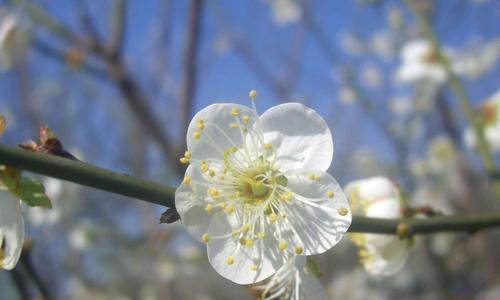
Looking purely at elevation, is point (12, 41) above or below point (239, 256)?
above

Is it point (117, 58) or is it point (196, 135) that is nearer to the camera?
point (196, 135)

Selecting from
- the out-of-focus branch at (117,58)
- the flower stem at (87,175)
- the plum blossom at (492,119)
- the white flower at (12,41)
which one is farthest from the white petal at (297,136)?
the out-of-focus branch at (117,58)

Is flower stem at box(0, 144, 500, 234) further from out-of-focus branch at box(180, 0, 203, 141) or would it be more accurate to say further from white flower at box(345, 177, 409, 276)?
out-of-focus branch at box(180, 0, 203, 141)

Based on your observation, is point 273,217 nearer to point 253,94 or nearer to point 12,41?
point 253,94

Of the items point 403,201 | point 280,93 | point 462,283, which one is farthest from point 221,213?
point 462,283

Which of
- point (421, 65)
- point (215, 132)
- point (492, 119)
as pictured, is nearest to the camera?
point (215, 132)

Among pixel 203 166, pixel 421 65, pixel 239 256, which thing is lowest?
pixel 421 65

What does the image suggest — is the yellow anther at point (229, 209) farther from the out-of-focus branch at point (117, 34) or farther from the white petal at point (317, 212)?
the out-of-focus branch at point (117, 34)

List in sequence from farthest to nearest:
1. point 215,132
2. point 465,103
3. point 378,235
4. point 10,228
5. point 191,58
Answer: point 191,58 → point 465,103 → point 378,235 → point 215,132 → point 10,228

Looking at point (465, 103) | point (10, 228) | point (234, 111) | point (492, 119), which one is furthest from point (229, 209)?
point (492, 119)
